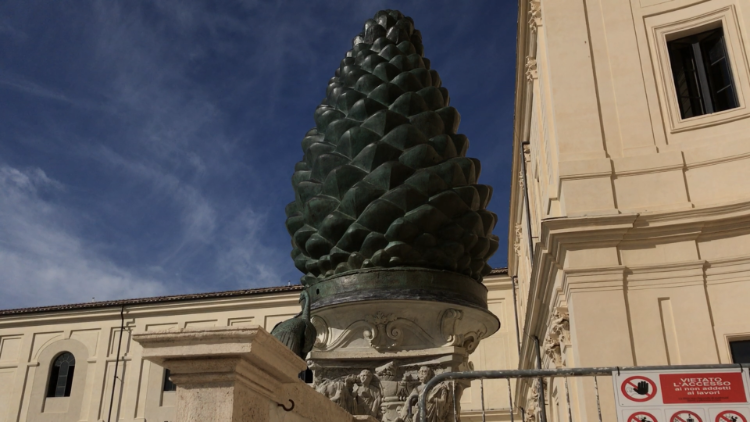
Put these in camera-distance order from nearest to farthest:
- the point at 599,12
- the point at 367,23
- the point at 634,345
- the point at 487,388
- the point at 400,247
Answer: the point at 400,247 → the point at 367,23 → the point at 634,345 → the point at 599,12 → the point at 487,388

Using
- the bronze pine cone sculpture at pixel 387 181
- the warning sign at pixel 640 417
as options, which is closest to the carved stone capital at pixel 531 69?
the bronze pine cone sculpture at pixel 387 181

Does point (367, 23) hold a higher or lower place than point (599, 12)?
lower

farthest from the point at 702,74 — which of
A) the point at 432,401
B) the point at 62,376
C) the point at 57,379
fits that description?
the point at 57,379

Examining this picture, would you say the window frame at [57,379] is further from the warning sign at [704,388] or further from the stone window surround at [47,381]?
the warning sign at [704,388]

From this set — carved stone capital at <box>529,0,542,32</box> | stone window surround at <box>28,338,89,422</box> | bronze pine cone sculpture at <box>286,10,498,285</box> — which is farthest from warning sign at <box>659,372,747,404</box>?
stone window surround at <box>28,338,89,422</box>

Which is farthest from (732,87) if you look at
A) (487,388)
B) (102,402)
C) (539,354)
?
(102,402)

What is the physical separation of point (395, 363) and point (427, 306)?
18.1 inches

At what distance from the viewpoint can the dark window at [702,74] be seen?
37.5 ft

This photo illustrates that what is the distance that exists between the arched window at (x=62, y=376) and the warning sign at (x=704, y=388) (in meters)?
32.1

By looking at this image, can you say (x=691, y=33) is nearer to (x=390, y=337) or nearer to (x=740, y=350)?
(x=740, y=350)

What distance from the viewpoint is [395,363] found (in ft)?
16.6

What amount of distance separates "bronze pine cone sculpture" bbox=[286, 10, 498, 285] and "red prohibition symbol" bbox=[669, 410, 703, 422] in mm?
1949

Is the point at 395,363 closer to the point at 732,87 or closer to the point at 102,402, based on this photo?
the point at 732,87

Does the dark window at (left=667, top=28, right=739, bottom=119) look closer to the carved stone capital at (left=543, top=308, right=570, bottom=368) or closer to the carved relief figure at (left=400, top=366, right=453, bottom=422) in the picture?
the carved stone capital at (left=543, top=308, right=570, bottom=368)
